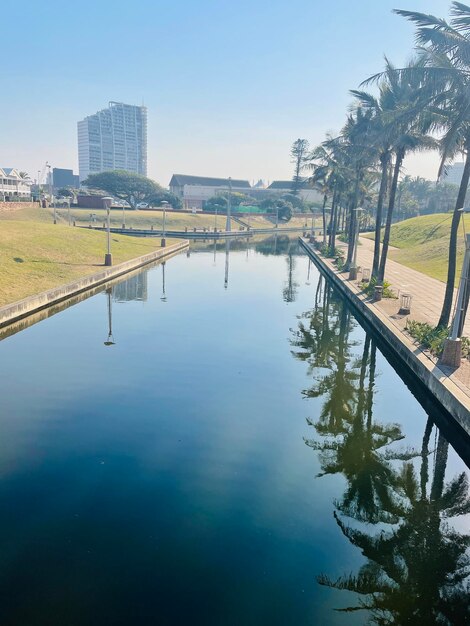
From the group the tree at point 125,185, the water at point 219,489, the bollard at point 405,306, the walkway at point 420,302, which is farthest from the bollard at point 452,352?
the tree at point 125,185

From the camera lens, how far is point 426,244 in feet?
190

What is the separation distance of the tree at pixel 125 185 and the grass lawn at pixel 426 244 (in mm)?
74835

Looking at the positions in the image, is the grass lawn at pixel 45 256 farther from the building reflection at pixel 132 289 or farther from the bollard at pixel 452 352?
the bollard at pixel 452 352

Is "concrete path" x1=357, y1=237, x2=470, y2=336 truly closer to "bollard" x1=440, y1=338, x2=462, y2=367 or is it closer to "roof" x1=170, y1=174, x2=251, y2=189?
"bollard" x1=440, y1=338, x2=462, y2=367

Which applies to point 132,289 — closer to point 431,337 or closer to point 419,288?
point 419,288

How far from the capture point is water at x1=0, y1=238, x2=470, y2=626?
25.0ft

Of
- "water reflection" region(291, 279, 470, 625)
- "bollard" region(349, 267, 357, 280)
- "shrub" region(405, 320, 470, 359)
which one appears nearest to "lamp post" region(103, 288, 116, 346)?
"water reflection" region(291, 279, 470, 625)

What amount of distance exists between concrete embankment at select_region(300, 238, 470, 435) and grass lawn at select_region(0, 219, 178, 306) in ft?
60.8

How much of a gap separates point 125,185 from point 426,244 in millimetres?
92454

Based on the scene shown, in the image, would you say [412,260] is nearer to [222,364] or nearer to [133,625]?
[222,364]

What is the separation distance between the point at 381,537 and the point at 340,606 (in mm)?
2079

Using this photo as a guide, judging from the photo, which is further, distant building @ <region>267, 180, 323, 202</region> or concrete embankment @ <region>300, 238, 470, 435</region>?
distant building @ <region>267, 180, 323, 202</region>

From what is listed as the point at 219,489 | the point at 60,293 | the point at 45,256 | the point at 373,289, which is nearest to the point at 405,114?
the point at 373,289

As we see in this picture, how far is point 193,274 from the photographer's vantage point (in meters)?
44.1
